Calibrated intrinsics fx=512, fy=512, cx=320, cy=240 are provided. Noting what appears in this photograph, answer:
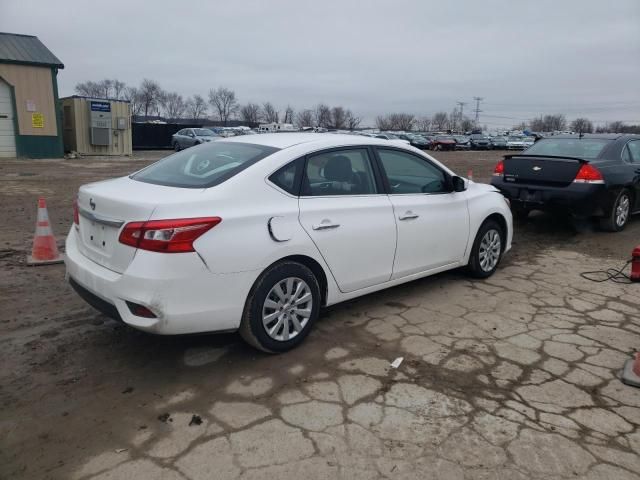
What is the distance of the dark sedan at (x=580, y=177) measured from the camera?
726 centimetres

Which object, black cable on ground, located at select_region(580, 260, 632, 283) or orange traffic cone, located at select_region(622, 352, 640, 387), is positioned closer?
orange traffic cone, located at select_region(622, 352, 640, 387)

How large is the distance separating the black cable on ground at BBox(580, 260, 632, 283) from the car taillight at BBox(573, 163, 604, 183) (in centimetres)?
154

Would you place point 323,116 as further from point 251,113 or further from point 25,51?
point 25,51

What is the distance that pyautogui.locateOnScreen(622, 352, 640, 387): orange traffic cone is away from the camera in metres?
3.43

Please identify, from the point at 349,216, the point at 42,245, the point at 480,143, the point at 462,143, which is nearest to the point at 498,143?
the point at 480,143

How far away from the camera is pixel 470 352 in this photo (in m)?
3.87

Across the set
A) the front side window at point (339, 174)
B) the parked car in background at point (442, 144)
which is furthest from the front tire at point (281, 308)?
the parked car in background at point (442, 144)

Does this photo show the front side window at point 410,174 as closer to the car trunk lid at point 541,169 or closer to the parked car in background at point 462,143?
the car trunk lid at point 541,169

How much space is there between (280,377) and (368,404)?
642 millimetres

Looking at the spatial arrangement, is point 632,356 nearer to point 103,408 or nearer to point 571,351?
point 571,351

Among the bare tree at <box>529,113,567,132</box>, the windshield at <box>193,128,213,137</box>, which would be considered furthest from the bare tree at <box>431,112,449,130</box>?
the windshield at <box>193,128,213,137</box>

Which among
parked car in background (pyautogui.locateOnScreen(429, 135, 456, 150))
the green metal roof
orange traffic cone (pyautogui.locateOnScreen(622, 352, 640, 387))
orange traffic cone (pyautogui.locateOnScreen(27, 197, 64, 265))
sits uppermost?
the green metal roof

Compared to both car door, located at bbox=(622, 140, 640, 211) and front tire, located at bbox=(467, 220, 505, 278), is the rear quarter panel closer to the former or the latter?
front tire, located at bbox=(467, 220, 505, 278)

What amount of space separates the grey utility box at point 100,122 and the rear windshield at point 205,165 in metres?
21.6
